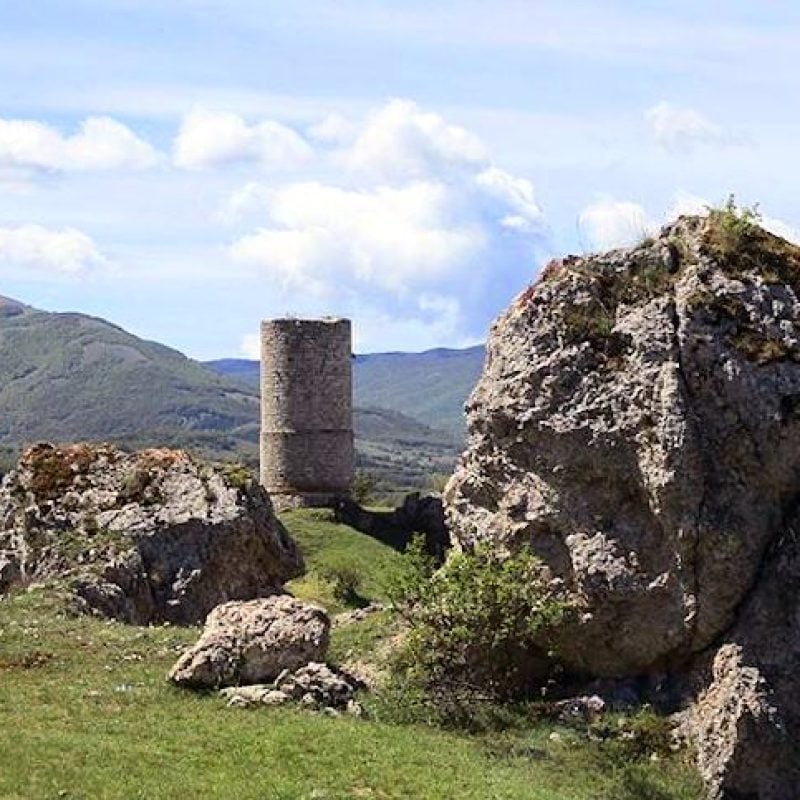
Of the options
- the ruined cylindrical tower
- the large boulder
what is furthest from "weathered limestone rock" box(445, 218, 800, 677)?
the ruined cylindrical tower

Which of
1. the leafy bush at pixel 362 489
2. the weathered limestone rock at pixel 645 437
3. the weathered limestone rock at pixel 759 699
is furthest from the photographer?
the leafy bush at pixel 362 489

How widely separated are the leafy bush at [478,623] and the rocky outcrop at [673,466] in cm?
61

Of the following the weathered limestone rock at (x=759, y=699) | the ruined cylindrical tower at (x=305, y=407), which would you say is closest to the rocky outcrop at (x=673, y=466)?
the weathered limestone rock at (x=759, y=699)

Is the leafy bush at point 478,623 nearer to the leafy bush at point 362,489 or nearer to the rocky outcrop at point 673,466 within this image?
the rocky outcrop at point 673,466

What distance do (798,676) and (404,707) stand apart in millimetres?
6405

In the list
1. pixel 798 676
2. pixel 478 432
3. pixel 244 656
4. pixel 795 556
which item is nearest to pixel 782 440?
pixel 795 556

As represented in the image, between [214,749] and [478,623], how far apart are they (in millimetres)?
6128

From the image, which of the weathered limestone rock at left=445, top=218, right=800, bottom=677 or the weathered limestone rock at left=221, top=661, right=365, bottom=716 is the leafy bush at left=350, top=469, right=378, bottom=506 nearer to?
the weathered limestone rock at left=445, top=218, right=800, bottom=677

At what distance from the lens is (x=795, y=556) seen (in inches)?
930

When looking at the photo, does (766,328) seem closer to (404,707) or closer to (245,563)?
(404,707)

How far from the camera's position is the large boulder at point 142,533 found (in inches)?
1303

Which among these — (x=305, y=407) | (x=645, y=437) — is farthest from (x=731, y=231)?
(x=305, y=407)

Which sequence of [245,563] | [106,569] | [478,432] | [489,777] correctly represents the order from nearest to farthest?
[489,777], [478,432], [106,569], [245,563]

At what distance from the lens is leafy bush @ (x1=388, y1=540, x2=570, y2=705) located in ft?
80.0
